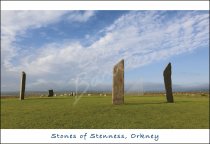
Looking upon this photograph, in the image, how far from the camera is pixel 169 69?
20.6 m

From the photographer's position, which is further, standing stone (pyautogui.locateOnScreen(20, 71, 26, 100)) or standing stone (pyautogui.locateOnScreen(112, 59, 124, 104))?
standing stone (pyautogui.locateOnScreen(20, 71, 26, 100))

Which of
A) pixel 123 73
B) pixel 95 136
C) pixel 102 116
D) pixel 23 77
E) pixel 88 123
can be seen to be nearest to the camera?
pixel 95 136

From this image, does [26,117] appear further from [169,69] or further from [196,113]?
[169,69]

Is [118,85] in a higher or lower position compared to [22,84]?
lower

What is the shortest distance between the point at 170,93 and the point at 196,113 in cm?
608

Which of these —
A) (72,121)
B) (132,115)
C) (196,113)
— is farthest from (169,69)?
(72,121)

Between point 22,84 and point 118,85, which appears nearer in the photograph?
point 118,85

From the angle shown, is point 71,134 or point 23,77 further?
point 23,77

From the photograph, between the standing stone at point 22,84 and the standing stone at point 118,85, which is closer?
the standing stone at point 118,85

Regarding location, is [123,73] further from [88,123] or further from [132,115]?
[88,123]

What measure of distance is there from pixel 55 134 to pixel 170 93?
38.9 ft

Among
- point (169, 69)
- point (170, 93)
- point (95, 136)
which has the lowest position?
point (95, 136)

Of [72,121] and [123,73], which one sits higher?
[123,73]

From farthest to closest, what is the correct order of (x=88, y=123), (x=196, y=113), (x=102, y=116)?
1. (x=196, y=113)
2. (x=102, y=116)
3. (x=88, y=123)
